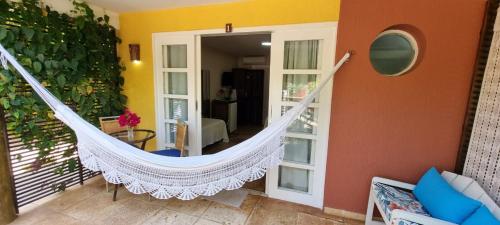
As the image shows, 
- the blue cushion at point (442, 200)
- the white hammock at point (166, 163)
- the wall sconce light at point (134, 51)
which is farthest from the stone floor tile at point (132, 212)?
the blue cushion at point (442, 200)

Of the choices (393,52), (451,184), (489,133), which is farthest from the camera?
(393,52)

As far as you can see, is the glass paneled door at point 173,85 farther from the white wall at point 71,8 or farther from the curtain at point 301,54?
the curtain at point 301,54

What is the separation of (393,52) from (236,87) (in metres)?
4.53

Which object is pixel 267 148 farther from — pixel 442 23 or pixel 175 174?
pixel 442 23

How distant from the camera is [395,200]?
1.59 meters

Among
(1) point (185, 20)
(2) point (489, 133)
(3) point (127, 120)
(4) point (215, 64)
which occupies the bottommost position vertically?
(3) point (127, 120)

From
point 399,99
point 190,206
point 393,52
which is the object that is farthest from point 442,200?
point 190,206

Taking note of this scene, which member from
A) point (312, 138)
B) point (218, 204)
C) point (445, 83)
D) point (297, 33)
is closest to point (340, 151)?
point (312, 138)

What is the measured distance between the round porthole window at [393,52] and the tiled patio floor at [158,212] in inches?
57.2

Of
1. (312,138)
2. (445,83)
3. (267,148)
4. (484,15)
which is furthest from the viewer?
(312,138)

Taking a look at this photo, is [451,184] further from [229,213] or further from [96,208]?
[96,208]

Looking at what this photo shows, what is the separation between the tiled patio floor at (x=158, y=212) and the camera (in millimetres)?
1975

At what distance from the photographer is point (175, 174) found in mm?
1672

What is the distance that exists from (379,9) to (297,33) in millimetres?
687
